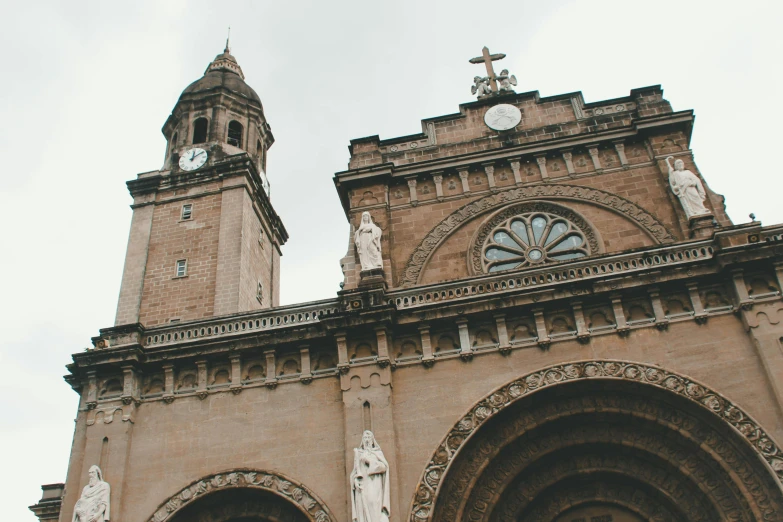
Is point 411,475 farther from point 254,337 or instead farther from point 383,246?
point 383,246

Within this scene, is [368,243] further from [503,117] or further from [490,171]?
[503,117]

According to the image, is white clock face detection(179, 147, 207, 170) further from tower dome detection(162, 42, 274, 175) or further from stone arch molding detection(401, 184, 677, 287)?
stone arch molding detection(401, 184, 677, 287)

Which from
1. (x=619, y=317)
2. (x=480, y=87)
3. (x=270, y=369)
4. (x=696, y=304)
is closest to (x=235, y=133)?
(x=480, y=87)

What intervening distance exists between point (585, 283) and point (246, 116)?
21.9 metres

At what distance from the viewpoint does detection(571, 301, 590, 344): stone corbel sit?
56.5ft

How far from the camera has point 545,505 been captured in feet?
56.9

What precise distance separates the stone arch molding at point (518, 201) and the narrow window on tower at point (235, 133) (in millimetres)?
15276

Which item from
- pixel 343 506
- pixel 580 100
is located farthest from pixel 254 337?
pixel 580 100

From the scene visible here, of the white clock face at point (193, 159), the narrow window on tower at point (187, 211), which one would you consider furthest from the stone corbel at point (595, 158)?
the white clock face at point (193, 159)

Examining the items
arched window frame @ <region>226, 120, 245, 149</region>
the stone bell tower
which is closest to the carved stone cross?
the stone bell tower

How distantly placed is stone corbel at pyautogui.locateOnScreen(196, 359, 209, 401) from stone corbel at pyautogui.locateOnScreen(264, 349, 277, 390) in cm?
158

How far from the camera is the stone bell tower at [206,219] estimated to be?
28078 millimetres

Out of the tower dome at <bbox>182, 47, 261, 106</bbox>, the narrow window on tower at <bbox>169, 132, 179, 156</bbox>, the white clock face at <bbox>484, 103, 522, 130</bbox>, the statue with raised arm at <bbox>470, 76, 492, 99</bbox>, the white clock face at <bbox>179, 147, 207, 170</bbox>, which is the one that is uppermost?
the tower dome at <bbox>182, 47, 261, 106</bbox>

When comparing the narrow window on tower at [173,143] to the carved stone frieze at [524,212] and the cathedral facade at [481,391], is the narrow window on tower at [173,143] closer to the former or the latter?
the cathedral facade at [481,391]
